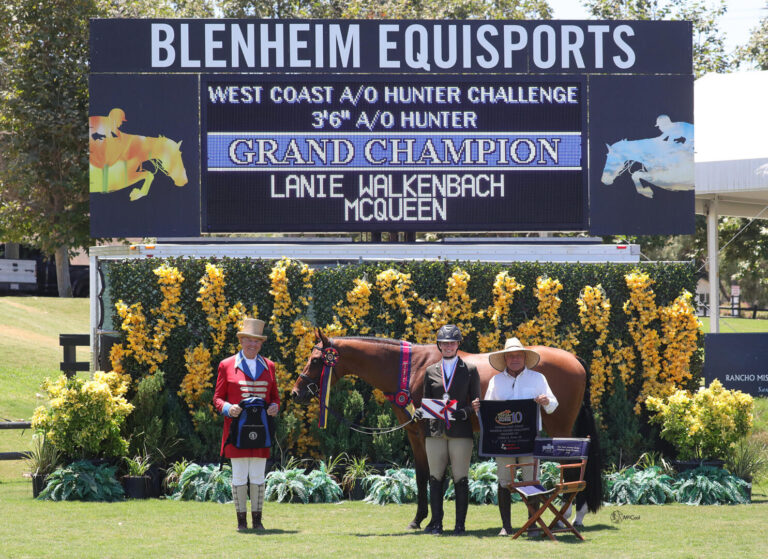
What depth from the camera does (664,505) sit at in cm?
1209

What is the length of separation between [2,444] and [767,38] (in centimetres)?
2726

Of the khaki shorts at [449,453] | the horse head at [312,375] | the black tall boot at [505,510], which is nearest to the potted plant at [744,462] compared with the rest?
the black tall boot at [505,510]

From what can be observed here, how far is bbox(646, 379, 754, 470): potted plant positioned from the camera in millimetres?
12531

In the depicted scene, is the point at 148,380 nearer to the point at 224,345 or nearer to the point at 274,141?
the point at 224,345

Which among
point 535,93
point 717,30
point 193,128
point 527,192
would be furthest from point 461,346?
point 717,30

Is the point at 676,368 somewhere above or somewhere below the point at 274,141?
below

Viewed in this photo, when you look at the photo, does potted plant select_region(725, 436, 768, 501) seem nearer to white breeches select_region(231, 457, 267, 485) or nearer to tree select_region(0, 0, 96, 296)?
white breeches select_region(231, 457, 267, 485)

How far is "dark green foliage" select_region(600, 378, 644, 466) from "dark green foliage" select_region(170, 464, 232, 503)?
4.77 m

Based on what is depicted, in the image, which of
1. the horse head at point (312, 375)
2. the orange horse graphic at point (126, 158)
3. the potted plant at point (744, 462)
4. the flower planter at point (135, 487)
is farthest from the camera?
the orange horse graphic at point (126, 158)

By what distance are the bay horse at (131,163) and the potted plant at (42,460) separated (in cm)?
380

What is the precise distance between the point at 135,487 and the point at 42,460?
3.77 feet

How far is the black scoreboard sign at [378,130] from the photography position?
47.9ft

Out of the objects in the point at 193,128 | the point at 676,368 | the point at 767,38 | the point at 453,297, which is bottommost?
the point at 676,368

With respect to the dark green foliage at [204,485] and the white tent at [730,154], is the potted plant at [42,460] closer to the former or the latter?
the dark green foliage at [204,485]
